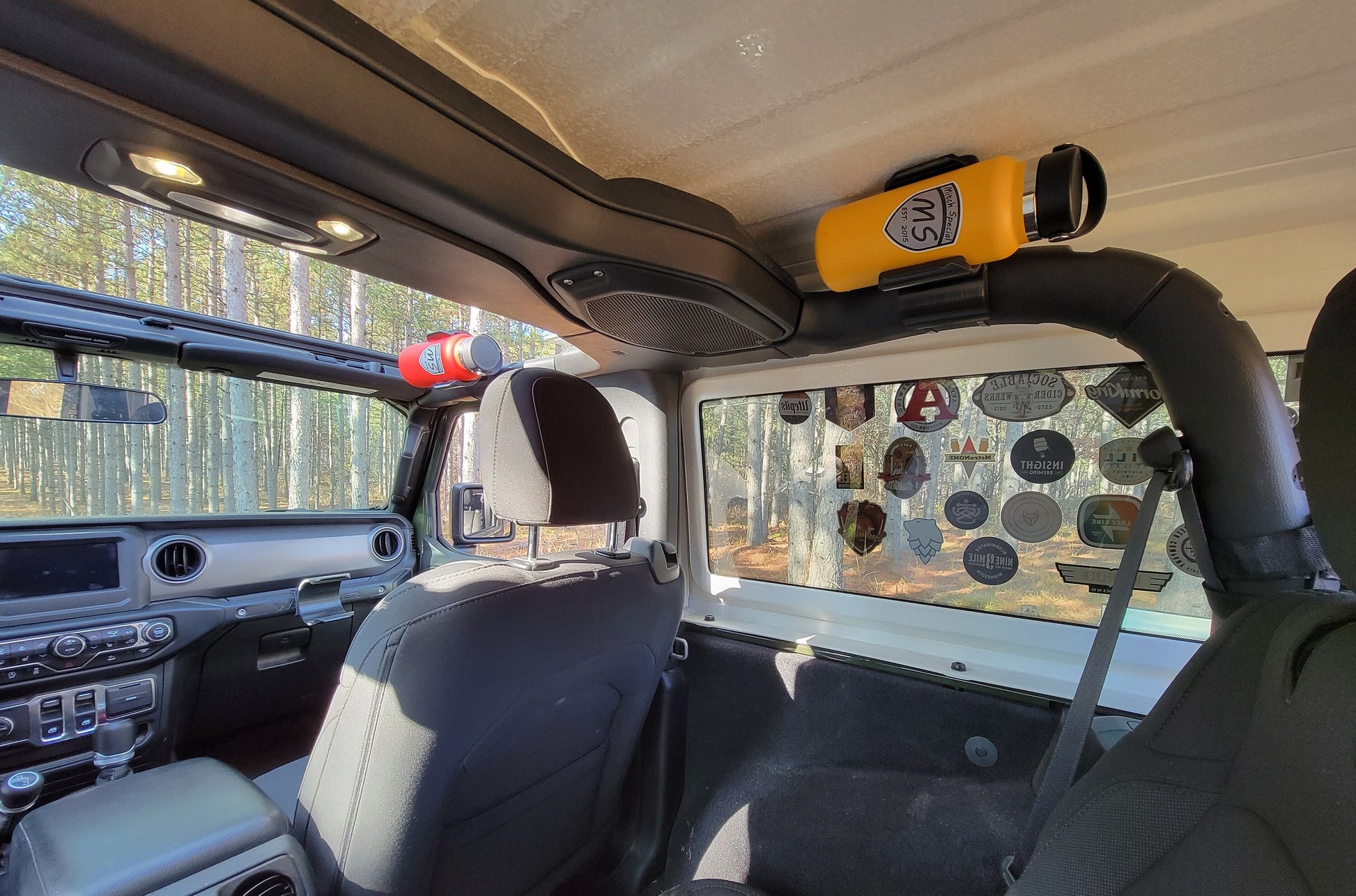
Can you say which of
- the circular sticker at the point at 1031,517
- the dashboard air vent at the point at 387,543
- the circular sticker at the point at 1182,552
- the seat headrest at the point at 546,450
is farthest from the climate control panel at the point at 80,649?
the circular sticker at the point at 1182,552

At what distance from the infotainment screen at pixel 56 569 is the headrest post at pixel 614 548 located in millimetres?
1940

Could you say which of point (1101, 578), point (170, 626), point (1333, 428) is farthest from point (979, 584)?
point (170, 626)

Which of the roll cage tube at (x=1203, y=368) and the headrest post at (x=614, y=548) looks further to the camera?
the headrest post at (x=614, y=548)

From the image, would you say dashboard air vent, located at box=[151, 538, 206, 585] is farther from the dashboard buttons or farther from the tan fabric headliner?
the tan fabric headliner

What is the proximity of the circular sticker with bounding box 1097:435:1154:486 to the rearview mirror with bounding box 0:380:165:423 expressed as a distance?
341 cm

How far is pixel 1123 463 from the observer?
1.54 m

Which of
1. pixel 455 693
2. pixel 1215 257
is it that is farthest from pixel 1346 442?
pixel 455 693

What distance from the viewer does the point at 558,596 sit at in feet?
4.43

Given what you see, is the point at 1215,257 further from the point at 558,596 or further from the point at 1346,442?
the point at 558,596

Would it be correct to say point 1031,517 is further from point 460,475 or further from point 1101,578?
point 460,475

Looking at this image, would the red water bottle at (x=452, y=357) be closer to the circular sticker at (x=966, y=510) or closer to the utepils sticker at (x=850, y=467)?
the utepils sticker at (x=850, y=467)

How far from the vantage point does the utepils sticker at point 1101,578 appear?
5.06ft

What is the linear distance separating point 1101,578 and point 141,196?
2326 millimetres

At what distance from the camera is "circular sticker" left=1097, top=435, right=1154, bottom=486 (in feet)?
4.98
